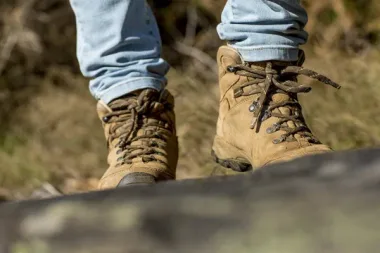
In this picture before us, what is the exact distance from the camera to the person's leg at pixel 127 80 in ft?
4.71

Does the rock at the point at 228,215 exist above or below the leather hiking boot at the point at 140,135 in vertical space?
above

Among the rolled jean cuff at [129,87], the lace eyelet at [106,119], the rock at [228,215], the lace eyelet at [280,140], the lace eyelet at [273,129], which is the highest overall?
the rock at [228,215]

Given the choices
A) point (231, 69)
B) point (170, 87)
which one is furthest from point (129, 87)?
point (170, 87)

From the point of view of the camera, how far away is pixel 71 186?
2373 millimetres

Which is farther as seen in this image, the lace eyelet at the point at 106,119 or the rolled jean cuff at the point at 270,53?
the lace eyelet at the point at 106,119

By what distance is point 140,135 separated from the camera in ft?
4.82

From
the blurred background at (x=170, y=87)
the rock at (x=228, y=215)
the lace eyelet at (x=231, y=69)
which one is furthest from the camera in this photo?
the blurred background at (x=170, y=87)

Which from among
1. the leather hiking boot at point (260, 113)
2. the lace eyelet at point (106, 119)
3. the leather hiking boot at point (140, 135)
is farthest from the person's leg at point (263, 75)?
the lace eyelet at point (106, 119)

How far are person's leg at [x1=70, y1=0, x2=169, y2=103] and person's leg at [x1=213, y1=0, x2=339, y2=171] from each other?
0.59 ft

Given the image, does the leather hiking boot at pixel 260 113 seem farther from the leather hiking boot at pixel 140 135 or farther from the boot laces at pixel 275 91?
the leather hiking boot at pixel 140 135

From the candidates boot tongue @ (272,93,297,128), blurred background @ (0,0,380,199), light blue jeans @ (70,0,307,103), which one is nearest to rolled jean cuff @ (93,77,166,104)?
light blue jeans @ (70,0,307,103)

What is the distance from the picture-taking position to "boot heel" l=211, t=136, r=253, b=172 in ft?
4.56

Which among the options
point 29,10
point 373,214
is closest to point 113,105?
point 373,214

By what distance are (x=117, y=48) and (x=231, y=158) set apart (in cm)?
31
